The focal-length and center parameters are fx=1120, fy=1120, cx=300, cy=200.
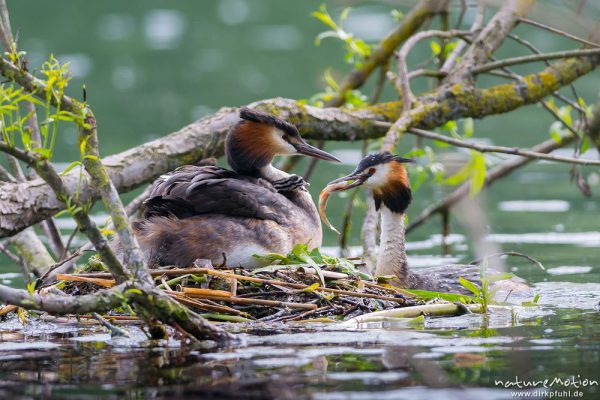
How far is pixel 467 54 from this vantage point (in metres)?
8.45

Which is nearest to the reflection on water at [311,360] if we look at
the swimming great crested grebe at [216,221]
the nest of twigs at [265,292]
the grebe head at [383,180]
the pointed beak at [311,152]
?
the nest of twigs at [265,292]

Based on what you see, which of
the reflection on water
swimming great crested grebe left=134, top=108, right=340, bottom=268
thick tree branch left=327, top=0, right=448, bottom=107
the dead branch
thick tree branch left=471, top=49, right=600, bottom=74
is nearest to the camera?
the reflection on water

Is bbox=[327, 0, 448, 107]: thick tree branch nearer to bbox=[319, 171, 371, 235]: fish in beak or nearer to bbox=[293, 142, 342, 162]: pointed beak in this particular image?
bbox=[293, 142, 342, 162]: pointed beak

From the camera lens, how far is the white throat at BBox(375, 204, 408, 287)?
7.06m

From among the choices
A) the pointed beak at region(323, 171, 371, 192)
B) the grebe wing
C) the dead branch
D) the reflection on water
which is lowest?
the reflection on water

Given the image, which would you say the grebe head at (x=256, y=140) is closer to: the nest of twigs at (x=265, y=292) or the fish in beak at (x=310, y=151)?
the fish in beak at (x=310, y=151)

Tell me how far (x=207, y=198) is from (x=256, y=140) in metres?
0.80

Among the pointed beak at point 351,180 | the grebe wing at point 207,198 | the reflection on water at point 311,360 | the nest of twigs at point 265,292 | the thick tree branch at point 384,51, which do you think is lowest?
the reflection on water at point 311,360

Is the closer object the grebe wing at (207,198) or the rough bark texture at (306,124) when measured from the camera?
the grebe wing at (207,198)

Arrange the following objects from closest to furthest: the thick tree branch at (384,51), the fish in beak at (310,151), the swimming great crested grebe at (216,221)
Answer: the swimming great crested grebe at (216,221) < the fish in beak at (310,151) < the thick tree branch at (384,51)

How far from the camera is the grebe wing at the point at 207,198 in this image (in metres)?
6.40

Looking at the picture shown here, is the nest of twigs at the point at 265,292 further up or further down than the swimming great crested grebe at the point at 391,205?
further down

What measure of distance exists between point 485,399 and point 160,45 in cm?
2245

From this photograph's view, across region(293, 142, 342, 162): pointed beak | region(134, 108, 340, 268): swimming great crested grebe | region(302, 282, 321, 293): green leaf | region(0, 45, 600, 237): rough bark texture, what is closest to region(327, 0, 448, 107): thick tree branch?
region(0, 45, 600, 237): rough bark texture
